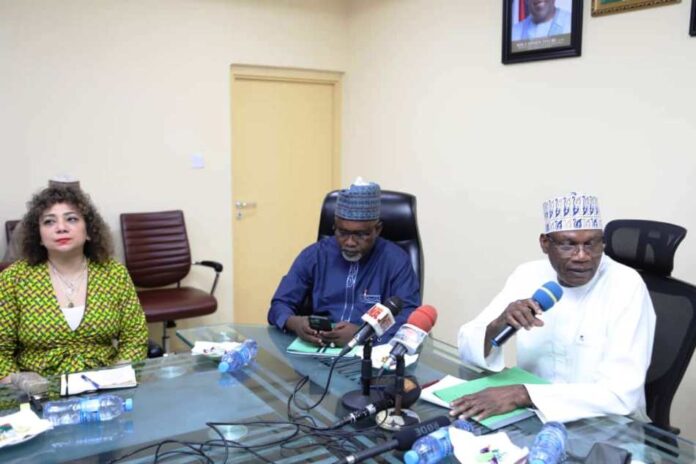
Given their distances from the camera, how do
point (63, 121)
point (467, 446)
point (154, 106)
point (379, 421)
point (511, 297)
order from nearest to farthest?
point (467, 446), point (379, 421), point (511, 297), point (63, 121), point (154, 106)

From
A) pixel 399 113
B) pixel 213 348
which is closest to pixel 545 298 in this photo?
pixel 213 348

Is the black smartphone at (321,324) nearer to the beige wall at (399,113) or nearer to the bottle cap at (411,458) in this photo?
the bottle cap at (411,458)

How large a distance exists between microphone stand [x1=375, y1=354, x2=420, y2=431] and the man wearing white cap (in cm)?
13

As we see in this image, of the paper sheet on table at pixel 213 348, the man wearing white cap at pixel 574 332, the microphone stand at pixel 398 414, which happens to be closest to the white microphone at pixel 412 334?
the microphone stand at pixel 398 414

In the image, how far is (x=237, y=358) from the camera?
190cm

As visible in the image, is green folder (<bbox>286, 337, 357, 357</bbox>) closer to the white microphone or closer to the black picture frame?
the white microphone

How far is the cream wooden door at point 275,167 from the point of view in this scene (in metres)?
4.68

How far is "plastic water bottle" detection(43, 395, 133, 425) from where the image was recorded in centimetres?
154

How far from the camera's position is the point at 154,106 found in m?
4.20

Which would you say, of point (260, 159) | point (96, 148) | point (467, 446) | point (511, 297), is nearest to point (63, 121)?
point (96, 148)

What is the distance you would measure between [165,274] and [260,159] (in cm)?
119

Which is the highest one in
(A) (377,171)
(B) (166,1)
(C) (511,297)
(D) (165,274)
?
(B) (166,1)

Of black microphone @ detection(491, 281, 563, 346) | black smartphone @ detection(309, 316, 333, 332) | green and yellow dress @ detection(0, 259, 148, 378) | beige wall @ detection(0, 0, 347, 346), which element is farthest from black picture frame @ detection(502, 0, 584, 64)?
green and yellow dress @ detection(0, 259, 148, 378)

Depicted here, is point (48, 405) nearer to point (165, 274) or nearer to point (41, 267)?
point (41, 267)
